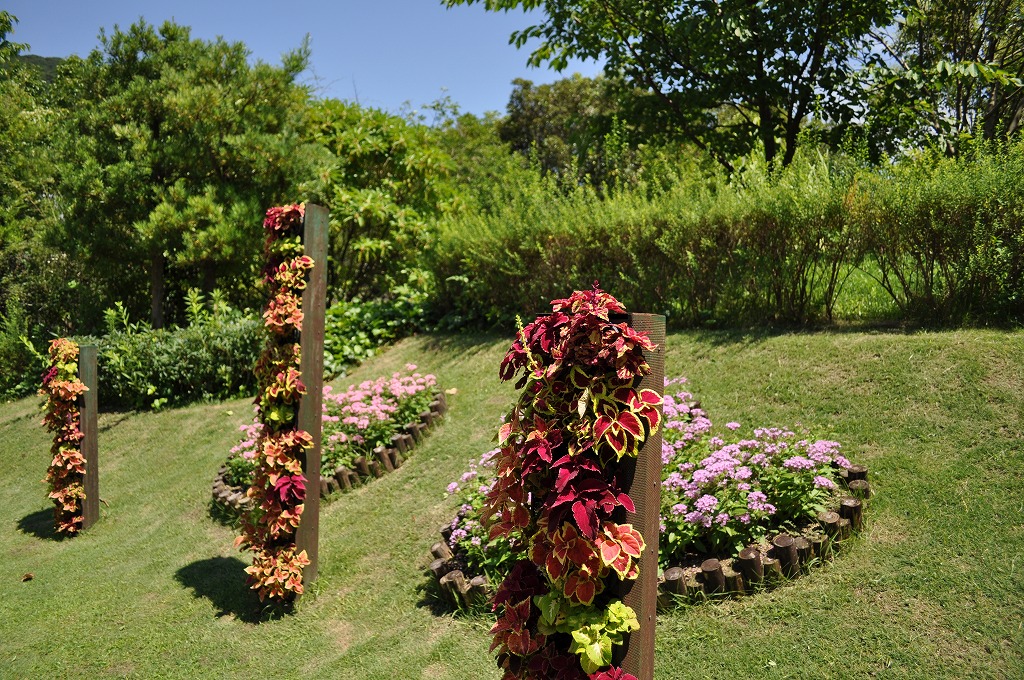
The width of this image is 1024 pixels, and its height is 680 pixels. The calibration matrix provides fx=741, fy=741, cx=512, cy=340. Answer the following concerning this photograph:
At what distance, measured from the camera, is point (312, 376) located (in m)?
4.97

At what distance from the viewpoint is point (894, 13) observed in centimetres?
796

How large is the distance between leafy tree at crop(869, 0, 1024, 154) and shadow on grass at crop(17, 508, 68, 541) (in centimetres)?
916

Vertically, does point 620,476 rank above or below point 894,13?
below

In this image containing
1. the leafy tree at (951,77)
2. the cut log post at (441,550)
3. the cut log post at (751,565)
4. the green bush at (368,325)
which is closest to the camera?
the cut log post at (751,565)

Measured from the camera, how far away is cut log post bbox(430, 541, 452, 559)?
14.8 feet

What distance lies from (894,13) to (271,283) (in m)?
7.15

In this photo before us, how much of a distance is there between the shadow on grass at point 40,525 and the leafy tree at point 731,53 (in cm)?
760

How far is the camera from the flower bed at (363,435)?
20.8 ft

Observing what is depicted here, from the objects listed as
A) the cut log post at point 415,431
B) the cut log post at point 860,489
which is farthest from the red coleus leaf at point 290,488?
the cut log post at point 860,489

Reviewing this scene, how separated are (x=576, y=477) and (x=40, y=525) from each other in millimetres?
6875

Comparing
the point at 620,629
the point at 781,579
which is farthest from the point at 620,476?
the point at 781,579

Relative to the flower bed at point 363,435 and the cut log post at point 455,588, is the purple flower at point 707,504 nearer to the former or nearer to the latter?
the cut log post at point 455,588

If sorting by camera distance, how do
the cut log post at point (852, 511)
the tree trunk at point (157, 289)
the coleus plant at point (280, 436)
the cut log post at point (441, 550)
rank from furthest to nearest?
the tree trunk at point (157, 289)
the coleus plant at point (280, 436)
the cut log post at point (441, 550)
the cut log post at point (852, 511)

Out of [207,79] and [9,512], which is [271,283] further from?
[207,79]
